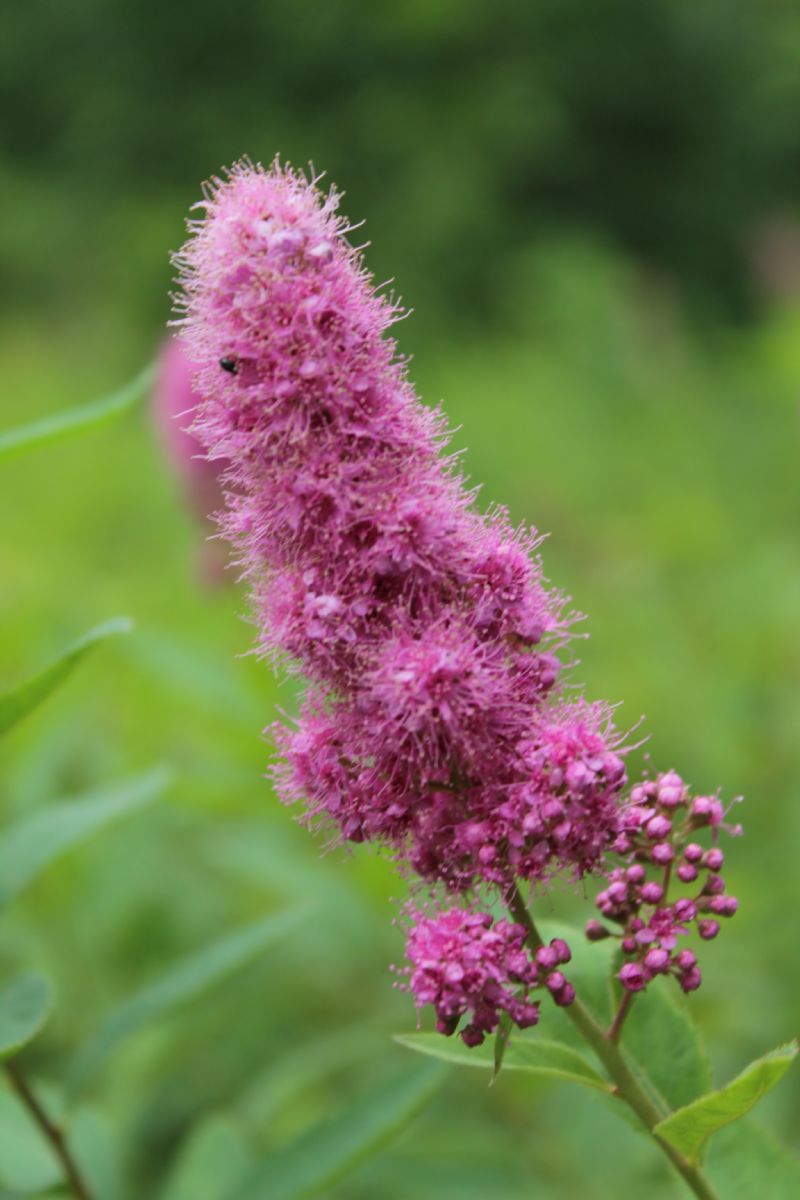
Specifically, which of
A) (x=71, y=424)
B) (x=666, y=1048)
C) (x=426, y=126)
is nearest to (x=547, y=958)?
(x=666, y=1048)

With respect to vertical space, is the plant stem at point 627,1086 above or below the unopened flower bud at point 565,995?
below

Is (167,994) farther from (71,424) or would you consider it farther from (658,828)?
(658,828)

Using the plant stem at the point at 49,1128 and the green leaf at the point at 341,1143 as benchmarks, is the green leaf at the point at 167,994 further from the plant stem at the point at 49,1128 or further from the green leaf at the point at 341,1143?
the green leaf at the point at 341,1143

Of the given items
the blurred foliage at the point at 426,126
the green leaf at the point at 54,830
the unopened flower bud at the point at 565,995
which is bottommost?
the unopened flower bud at the point at 565,995

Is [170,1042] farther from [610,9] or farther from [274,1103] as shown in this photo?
[610,9]

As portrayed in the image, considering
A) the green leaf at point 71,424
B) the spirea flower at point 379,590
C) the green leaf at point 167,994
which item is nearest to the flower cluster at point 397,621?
the spirea flower at point 379,590

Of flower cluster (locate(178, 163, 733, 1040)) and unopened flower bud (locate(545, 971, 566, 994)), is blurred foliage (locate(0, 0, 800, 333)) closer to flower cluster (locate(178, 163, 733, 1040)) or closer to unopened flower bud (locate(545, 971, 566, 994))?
flower cluster (locate(178, 163, 733, 1040))
